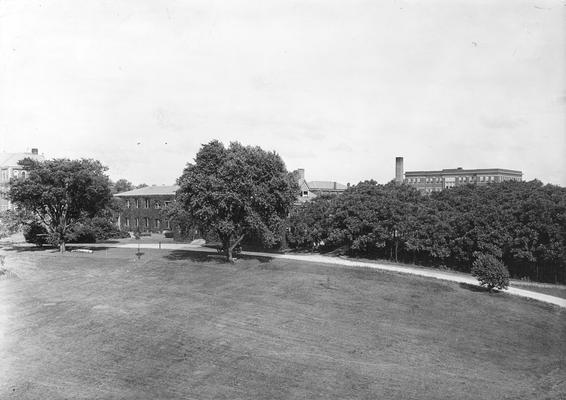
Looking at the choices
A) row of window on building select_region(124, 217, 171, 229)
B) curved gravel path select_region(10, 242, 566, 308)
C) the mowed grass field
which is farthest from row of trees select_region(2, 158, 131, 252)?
row of window on building select_region(124, 217, 171, 229)

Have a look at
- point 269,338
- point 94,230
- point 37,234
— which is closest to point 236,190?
point 269,338

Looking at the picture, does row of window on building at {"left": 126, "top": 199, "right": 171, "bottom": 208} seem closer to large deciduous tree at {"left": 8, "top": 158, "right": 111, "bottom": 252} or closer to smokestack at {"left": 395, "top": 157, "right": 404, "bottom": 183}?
large deciduous tree at {"left": 8, "top": 158, "right": 111, "bottom": 252}

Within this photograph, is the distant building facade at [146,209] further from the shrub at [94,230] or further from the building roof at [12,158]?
the building roof at [12,158]

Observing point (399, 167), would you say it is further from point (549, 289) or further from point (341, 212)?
point (549, 289)

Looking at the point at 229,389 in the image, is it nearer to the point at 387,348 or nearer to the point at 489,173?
the point at 387,348

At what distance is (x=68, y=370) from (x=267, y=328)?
31.1 feet

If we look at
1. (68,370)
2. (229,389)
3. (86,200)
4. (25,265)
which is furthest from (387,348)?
(86,200)

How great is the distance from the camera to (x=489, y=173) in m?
108

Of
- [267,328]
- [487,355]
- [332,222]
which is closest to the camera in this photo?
[487,355]

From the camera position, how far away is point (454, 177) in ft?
371

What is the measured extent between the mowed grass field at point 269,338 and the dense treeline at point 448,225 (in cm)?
801

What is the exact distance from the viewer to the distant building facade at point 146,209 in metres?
69.2

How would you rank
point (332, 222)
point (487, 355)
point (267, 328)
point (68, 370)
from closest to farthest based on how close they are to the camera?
1. point (68, 370)
2. point (487, 355)
3. point (267, 328)
4. point (332, 222)

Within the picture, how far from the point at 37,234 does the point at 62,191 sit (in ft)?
38.7
